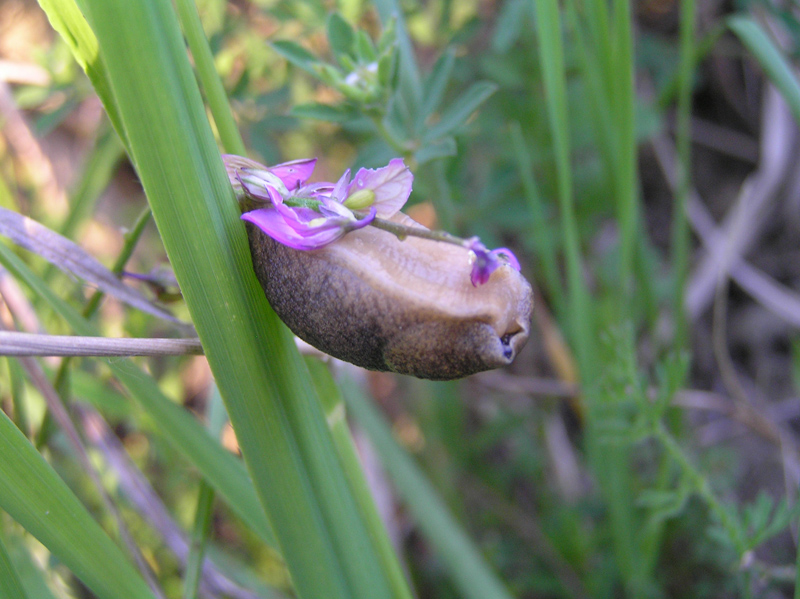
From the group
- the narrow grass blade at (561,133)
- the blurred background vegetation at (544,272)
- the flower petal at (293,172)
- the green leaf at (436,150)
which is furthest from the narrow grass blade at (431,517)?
the flower petal at (293,172)

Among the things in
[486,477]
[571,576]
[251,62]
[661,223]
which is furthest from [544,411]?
[251,62]

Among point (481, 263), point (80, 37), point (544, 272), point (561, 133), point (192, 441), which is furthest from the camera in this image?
point (544, 272)

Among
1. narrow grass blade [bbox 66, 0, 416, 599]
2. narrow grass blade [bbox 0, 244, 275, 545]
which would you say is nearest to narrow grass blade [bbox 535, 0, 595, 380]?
narrow grass blade [bbox 66, 0, 416, 599]

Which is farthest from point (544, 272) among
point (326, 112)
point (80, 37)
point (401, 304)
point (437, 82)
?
point (80, 37)

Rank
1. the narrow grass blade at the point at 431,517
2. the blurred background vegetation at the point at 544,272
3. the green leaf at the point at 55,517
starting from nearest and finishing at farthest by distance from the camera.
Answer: the green leaf at the point at 55,517
the blurred background vegetation at the point at 544,272
the narrow grass blade at the point at 431,517

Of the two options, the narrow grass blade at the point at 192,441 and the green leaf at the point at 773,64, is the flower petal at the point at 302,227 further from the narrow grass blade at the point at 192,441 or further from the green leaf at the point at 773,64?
the green leaf at the point at 773,64

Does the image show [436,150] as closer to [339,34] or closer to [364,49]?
[364,49]

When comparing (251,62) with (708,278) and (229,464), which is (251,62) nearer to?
(229,464)
